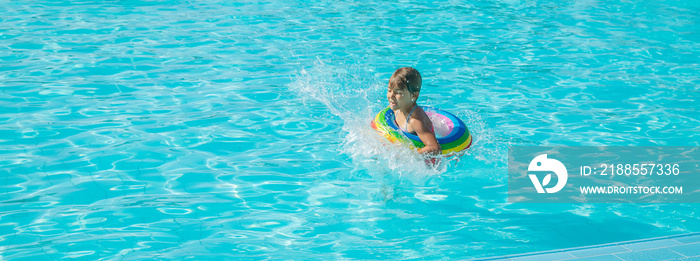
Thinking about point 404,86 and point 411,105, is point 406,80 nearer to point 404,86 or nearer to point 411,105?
point 404,86

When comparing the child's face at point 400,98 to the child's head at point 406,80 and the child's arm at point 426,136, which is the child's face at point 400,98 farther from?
the child's arm at point 426,136

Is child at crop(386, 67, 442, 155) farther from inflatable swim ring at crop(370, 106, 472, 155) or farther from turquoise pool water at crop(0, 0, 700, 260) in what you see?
turquoise pool water at crop(0, 0, 700, 260)

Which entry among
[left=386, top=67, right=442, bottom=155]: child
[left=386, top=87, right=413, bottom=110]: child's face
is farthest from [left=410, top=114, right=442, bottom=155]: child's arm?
[left=386, top=87, right=413, bottom=110]: child's face

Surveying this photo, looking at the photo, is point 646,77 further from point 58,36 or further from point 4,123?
point 58,36

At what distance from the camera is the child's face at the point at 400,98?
186 inches

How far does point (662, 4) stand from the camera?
506 inches

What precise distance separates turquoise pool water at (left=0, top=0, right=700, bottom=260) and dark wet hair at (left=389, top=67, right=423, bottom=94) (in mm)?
519

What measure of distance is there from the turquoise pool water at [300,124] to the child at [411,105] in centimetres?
22

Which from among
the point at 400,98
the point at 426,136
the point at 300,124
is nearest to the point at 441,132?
the point at 426,136

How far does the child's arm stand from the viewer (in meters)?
4.80

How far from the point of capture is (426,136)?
4.81 metres

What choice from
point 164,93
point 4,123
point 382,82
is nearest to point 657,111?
point 382,82

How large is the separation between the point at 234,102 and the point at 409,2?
6.51m

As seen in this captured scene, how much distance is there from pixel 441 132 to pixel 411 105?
1.84 ft
